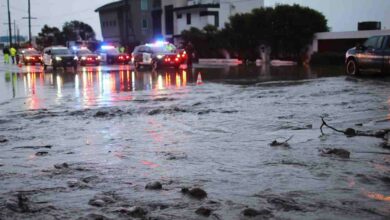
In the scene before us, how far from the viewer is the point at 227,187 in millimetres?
6324

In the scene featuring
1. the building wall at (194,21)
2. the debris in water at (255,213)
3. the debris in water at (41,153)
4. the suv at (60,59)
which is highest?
the building wall at (194,21)

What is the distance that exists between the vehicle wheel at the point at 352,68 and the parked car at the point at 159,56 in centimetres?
1499

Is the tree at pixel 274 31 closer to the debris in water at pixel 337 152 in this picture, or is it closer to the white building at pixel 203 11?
the white building at pixel 203 11

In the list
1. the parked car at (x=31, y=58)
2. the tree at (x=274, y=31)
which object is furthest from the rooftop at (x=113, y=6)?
the tree at (x=274, y=31)

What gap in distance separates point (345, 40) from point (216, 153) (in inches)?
1326

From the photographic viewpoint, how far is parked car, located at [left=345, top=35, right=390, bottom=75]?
2128cm

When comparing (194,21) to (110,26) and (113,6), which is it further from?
(110,26)

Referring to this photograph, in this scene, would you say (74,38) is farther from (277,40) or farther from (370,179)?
(370,179)

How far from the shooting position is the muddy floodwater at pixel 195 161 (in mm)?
5594

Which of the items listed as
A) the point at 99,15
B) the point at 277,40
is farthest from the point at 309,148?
the point at 99,15

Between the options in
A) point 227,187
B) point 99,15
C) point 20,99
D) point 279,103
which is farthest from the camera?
point 99,15

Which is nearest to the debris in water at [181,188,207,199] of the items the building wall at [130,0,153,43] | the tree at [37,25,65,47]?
A: the building wall at [130,0,153,43]

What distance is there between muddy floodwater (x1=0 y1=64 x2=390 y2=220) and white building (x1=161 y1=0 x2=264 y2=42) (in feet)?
152

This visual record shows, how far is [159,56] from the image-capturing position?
36344 millimetres
